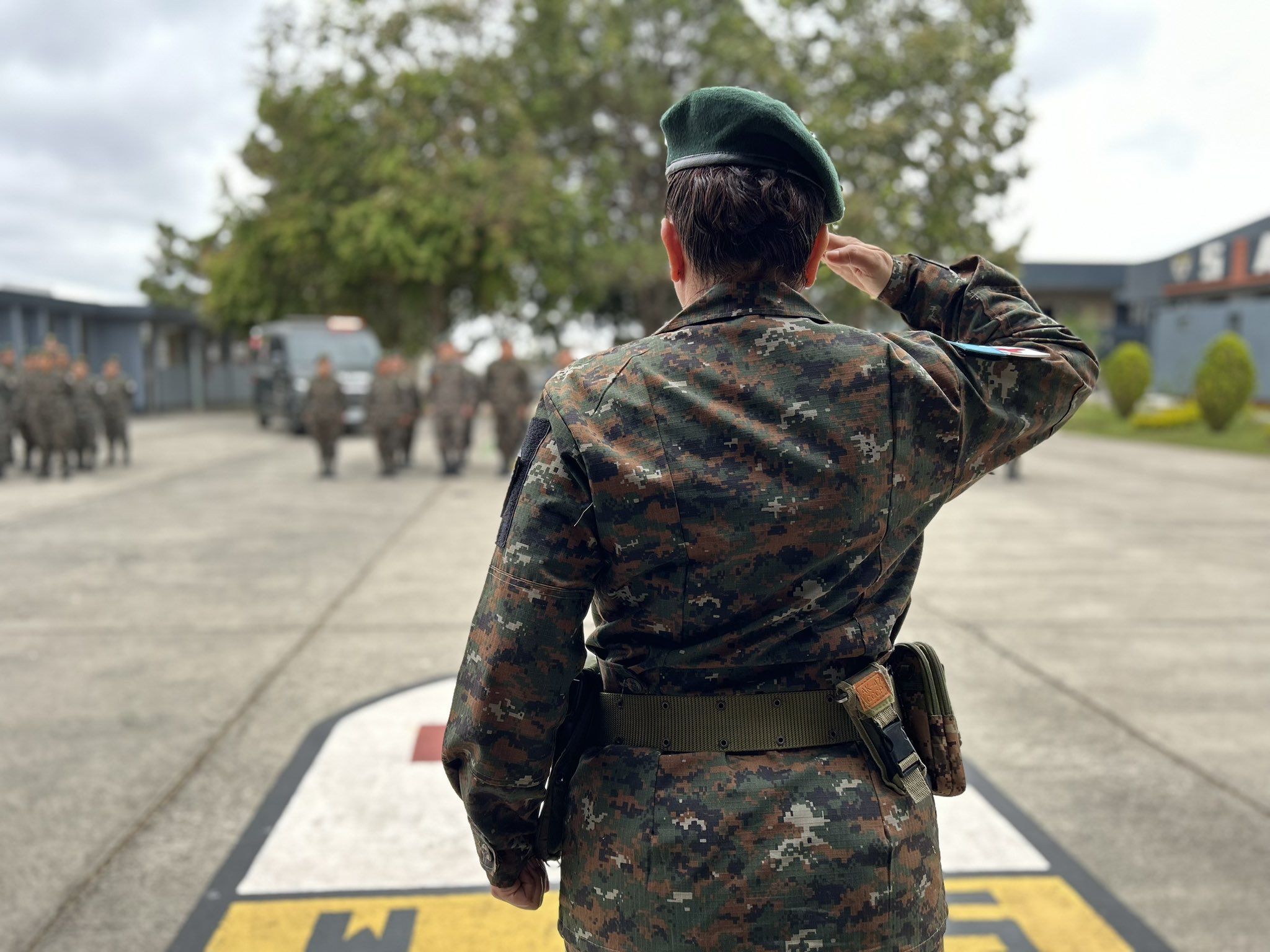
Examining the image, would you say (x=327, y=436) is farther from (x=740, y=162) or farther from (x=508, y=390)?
(x=740, y=162)

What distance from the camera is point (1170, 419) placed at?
26.8m

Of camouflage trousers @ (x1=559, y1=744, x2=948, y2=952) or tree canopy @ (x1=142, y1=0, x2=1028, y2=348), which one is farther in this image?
tree canopy @ (x1=142, y1=0, x2=1028, y2=348)

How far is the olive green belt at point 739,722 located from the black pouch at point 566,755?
3.5 inches

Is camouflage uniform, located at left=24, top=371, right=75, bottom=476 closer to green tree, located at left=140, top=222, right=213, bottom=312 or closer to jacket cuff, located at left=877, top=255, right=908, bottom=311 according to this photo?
jacket cuff, located at left=877, top=255, right=908, bottom=311

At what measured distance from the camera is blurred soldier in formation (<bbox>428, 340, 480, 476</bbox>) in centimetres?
1591

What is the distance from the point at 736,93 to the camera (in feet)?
5.01

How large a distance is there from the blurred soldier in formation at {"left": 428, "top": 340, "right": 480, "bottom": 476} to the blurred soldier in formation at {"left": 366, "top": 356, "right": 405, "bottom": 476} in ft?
1.68

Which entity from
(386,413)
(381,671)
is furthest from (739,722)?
(386,413)

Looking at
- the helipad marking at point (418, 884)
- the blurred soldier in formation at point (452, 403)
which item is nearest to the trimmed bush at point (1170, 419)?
the blurred soldier in formation at point (452, 403)

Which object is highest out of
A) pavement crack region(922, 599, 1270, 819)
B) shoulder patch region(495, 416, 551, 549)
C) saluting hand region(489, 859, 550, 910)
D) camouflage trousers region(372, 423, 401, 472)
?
shoulder patch region(495, 416, 551, 549)

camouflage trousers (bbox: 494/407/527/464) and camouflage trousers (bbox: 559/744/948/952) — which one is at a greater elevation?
camouflage trousers (bbox: 559/744/948/952)

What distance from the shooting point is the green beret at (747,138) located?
151cm

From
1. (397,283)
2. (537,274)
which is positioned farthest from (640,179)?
(397,283)

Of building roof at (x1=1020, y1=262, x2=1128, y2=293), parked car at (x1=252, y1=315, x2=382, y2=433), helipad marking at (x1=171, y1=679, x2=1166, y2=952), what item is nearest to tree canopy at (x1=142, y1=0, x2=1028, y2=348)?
parked car at (x1=252, y1=315, x2=382, y2=433)
